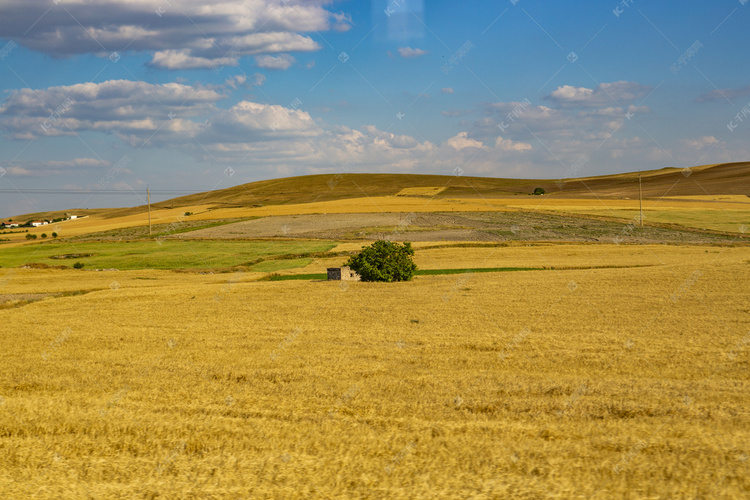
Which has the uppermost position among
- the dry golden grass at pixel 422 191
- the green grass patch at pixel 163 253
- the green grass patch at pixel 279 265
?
the dry golden grass at pixel 422 191

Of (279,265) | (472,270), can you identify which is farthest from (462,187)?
(472,270)

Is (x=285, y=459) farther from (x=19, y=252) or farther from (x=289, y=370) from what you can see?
(x=19, y=252)

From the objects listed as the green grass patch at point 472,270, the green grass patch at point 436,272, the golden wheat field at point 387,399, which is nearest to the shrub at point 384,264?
the green grass patch at point 436,272

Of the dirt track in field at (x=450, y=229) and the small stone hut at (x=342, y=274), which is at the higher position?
the dirt track in field at (x=450, y=229)

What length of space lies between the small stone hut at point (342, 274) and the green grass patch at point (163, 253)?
13.1 metres

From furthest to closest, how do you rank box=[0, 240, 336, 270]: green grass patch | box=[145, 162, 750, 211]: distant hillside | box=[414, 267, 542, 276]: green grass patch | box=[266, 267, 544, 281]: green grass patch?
box=[145, 162, 750, 211]: distant hillside, box=[0, 240, 336, 270]: green grass patch, box=[414, 267, 542, 276]: green grass patch, box=[266, 267, 544, 281]: green grass patch

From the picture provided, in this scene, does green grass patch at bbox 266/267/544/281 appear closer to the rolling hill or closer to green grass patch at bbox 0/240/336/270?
green grass patch at bbox 0/240/336/270

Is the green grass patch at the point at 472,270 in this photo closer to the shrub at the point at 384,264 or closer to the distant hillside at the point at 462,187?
the shrub at the point at 384,264

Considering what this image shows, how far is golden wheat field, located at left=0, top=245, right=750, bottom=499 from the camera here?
344 inches

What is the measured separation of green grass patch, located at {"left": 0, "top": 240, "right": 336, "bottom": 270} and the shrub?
573 inches

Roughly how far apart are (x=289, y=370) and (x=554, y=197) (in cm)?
11437

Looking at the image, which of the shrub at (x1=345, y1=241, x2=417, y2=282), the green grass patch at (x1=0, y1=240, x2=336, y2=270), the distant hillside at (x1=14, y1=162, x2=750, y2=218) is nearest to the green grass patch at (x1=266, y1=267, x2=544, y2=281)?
the shrub at (x1=345, y1=241, x2=417, y2=282)

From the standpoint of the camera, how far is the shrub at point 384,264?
4203cm

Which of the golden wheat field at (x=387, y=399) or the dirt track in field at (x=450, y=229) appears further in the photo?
the dirt track in field at (x=450, y=229)
